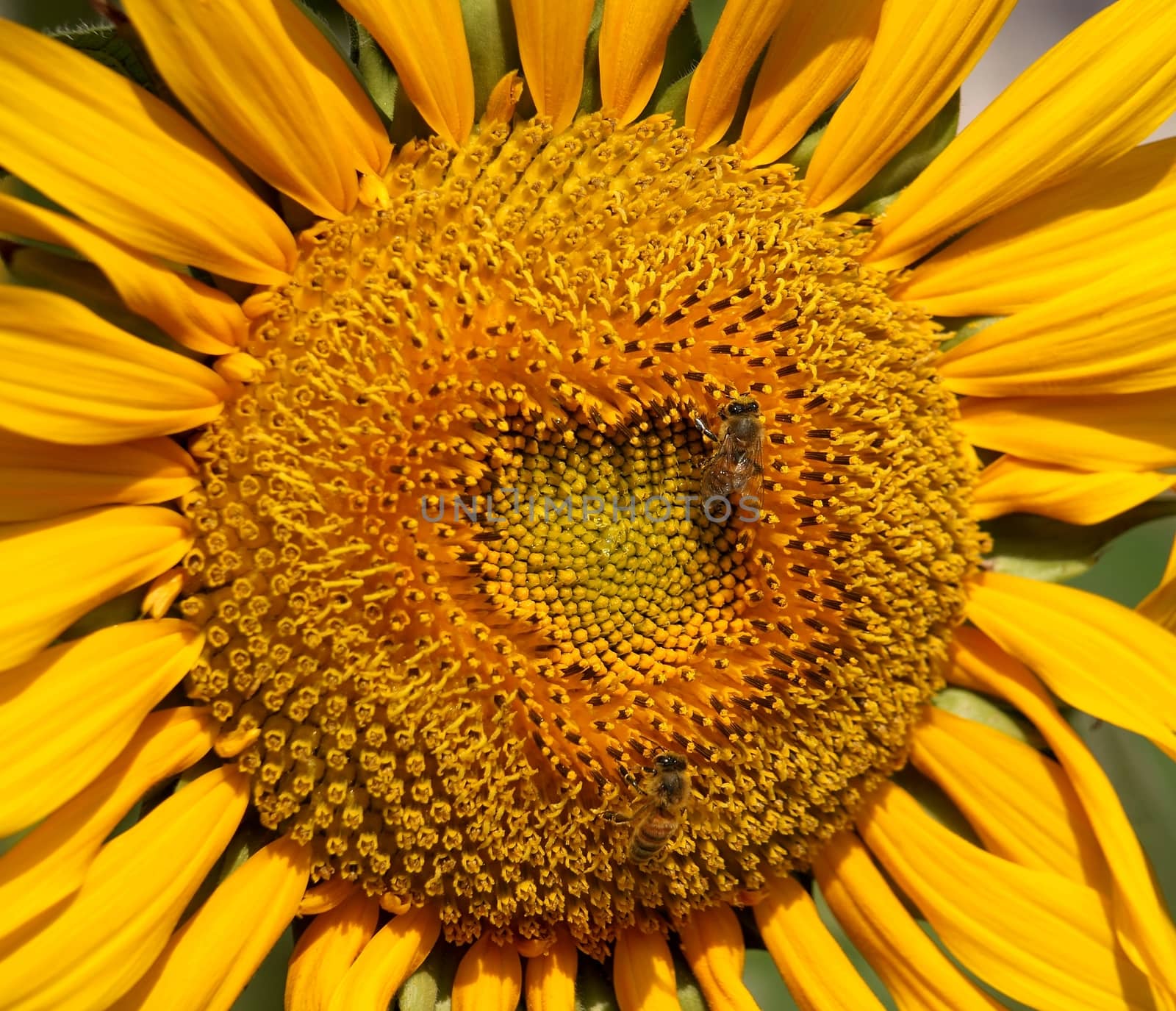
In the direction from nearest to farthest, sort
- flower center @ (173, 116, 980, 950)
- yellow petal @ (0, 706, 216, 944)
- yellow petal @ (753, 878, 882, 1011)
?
yellow petal @ (0, 706, 216, 944), flower center @ (173, 116, 980, 950), yellow petal @ (753, 878, 882, 1011)

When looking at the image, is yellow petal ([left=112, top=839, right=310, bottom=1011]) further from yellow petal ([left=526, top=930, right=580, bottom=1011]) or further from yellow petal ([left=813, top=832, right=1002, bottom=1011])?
yellow petal ([left=813, top=832, right=1002, bottom=1011])

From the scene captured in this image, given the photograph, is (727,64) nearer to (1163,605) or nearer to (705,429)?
(705,429)

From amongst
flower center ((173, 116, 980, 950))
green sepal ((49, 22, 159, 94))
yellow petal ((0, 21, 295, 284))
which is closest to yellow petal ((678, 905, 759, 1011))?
flower center ((173, 116, 980, 950))

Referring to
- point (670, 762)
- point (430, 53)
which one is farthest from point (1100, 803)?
point (430, 53)

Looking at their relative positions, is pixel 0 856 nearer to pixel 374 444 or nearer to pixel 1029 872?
pixel 374 444

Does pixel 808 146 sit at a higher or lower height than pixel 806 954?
higher

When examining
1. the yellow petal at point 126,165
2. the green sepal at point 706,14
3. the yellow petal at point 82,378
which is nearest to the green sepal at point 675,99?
the green sepal at point 706,14

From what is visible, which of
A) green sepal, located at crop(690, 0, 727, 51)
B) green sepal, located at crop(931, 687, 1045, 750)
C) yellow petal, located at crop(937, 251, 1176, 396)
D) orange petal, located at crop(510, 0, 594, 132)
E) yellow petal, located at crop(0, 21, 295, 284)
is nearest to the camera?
yellow petal, located at crop(0, 21, 295, 284)
